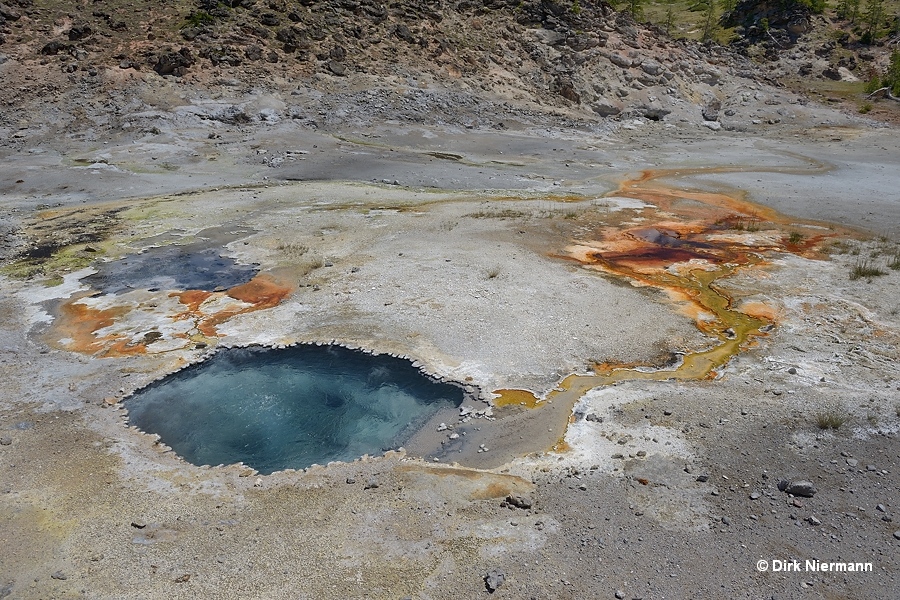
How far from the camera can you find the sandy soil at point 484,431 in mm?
5570

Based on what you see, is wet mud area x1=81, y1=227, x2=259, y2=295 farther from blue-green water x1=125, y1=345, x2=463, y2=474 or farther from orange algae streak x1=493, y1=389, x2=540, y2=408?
orange algae streak x1=493, y1=389, x2=540, y2=408

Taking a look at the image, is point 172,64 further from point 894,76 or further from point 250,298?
point 894,76

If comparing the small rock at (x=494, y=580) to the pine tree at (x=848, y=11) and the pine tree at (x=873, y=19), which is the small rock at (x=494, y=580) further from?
the pine tree at (x=848, y=11)

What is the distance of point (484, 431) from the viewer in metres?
7.76

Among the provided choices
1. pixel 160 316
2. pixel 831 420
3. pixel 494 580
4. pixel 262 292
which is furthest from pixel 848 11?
pixel 494 580

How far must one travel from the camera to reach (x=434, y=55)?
3697 centimetres

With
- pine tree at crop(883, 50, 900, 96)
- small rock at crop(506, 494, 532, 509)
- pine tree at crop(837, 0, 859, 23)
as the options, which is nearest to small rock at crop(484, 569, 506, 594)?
small rock at crop(506, 494, 532, 509)

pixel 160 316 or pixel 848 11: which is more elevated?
pixel 848 11

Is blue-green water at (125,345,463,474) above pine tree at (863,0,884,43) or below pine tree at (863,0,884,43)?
below

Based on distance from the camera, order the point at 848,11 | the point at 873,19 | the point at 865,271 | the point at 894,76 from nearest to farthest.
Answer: the point at 865,271, the point at 894,76, the point at 873,19, the point at 848,11

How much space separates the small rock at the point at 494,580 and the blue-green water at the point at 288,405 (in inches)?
95.7

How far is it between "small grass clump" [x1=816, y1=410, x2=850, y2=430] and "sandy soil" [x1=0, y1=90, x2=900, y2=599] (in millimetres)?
103

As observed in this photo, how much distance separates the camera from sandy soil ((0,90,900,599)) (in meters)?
5.57

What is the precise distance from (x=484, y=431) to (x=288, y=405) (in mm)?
2788
